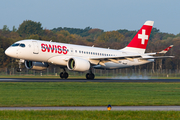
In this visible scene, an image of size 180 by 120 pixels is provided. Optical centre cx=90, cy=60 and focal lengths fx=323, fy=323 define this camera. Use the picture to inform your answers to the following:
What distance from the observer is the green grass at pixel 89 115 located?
41.3 feet

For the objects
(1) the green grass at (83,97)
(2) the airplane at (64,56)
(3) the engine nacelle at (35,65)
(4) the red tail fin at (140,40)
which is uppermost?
(4) the red tail fin at (140,40)

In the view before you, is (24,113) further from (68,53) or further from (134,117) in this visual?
(68,53)

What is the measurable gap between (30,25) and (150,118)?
13889 centimetres

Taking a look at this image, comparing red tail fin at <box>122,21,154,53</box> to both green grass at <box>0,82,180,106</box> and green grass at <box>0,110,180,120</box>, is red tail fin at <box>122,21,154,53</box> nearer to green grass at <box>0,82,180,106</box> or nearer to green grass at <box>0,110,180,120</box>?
green grass at <box>0,82,180,106</box>

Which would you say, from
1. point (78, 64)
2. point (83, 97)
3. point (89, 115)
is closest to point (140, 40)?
point (78, 64)

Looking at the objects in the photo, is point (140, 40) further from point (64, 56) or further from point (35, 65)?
point (35, 65)

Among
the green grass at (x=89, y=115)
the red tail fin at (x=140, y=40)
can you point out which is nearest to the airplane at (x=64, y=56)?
the red tail fin at (x=140, y=40)

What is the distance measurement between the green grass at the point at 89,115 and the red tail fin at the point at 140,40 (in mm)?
38402

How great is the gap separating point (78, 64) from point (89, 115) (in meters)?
28.2

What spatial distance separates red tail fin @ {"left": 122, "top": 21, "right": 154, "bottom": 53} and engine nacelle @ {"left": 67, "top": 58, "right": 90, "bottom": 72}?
1179 centimetres

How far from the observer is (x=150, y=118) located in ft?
41.3

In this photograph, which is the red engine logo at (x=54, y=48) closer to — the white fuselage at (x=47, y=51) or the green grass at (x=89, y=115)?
the white fuselage at (x=47, y=51)

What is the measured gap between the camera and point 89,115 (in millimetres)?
13078

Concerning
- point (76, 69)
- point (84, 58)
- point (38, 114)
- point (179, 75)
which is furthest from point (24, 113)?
point (179, 75)
